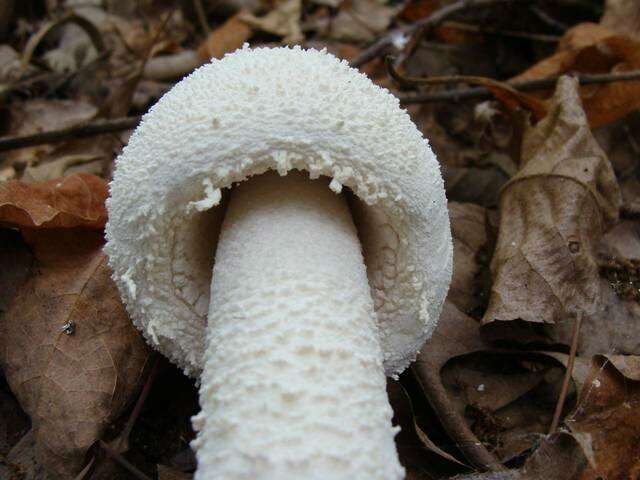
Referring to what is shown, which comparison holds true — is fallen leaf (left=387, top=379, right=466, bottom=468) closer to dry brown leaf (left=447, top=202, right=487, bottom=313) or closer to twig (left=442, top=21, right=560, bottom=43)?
dry brown leaf (left=447, top=202, right=487, bottom=313)

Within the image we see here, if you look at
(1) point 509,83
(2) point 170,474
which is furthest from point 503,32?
(2) point 170,474

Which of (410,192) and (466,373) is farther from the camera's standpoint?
(466,373)

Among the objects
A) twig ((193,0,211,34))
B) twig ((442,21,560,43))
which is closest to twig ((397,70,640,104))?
twig ((442,21,560,43))

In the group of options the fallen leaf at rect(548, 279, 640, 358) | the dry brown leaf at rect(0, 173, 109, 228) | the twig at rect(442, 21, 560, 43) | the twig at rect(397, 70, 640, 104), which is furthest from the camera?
the twig at rect(442, 21, 560, 43)

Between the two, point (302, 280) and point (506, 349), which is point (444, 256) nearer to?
point (302, 280)

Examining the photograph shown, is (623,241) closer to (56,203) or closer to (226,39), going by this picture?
(56,203)

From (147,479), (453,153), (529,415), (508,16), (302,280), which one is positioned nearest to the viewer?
(302,280)

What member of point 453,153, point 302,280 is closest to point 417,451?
point 302,280
